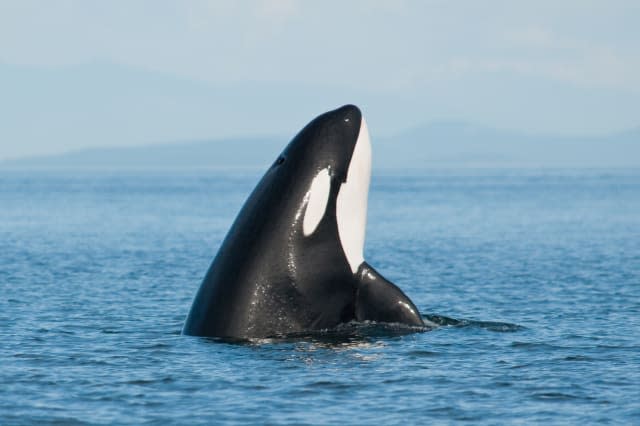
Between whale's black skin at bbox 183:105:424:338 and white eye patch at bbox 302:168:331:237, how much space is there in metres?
A: 0.06

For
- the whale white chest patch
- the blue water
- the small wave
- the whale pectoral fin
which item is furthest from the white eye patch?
the small wave

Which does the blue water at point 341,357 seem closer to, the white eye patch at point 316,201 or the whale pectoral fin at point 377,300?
the whale pectoral fin at point 377,300

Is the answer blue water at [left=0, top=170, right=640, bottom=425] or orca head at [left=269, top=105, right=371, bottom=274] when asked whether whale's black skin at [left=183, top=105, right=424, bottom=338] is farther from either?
blue water at [left=0, top=170, right=640, bottom=425]

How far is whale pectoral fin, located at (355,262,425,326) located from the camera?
16.7 m

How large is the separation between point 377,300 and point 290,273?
1.39 m

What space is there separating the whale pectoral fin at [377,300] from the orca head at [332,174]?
23 centimetres

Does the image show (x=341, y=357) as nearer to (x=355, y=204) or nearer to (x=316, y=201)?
(x=316, y=201)

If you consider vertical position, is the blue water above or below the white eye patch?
below

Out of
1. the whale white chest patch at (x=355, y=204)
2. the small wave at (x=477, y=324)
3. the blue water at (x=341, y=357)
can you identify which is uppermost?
the whale white chest patch at (x=355, y=204)

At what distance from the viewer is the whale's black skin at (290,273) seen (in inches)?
637

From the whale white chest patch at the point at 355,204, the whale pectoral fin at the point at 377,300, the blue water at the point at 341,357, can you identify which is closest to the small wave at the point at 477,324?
the blue water at the point at 341,357

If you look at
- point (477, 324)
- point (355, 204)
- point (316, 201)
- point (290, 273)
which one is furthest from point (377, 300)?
point (477, 324)

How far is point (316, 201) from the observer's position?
659 inches

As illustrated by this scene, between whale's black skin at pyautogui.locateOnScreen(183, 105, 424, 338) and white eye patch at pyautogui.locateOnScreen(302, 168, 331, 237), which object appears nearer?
whale's black skin at pyautogui.locateOnScreen(183, 105, 424, 338)
